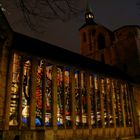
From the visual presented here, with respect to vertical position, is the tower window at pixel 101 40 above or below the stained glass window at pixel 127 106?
above

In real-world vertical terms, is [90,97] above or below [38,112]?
above

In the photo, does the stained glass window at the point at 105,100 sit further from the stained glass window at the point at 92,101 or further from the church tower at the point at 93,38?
the church tower at the point at 93,38

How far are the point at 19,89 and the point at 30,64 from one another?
8.86 ft

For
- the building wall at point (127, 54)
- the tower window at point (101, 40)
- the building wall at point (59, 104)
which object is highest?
the tower window at point (101, 40)

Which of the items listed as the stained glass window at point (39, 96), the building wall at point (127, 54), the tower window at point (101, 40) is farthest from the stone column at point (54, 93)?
the tower window at point (101, 40)

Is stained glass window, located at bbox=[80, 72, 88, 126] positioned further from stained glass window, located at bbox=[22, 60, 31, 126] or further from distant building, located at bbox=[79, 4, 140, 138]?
distant building, located at bbox=[79, 4, 140, 138]

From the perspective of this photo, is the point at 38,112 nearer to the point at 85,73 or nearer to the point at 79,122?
the point at 79,122

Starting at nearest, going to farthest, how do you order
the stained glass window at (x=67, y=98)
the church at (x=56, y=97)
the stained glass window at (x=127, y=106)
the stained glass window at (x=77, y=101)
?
the church at (x=56, y=97) < the stained glass window at (x=67, y=98) < the stained glass window at (x=77, y=101) < the stained glass window at (x=127, y=106)

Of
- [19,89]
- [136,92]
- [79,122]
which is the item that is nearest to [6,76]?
[19,89]

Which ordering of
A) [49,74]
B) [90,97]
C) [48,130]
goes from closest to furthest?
1. [48,130]
2. [49,74]
3. [90,97]

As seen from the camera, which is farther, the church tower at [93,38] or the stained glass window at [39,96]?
the church tower at [93,38]

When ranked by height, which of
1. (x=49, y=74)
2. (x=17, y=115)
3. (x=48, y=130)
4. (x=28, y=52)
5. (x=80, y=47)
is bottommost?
(x=48, y=130)

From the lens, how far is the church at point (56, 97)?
16062mm

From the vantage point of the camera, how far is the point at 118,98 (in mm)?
28047
